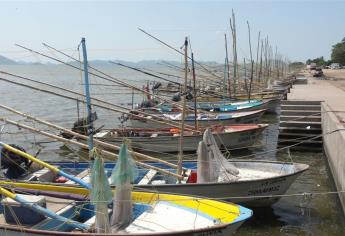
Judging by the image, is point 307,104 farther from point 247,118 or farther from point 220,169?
point 220,169

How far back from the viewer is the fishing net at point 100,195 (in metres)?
8.80

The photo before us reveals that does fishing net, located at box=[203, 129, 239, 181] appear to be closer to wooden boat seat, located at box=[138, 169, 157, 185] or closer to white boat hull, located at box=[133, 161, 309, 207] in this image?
white boat hull, located at box=[133, 161, 309, 207]

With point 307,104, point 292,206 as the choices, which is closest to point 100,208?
point 292,206

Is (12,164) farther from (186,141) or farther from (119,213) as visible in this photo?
(186,141)

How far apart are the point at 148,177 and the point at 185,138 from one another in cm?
793

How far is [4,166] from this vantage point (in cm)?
1351

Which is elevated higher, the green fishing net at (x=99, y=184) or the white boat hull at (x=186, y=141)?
the green fishing net at (x=99, y=184)

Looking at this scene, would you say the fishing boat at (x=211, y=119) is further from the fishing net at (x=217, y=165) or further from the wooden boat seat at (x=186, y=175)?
the fishing net at (x=217, y=165)

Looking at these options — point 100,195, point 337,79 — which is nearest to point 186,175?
Result: point 100,195

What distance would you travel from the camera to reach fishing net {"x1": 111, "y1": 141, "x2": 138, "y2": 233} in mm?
9227

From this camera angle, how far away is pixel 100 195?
8.87 m

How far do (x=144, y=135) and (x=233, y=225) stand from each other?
535 inches

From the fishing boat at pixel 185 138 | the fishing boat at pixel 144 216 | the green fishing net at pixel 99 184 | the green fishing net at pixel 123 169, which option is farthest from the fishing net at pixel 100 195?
Result: the fishing boat at pixel 185 138

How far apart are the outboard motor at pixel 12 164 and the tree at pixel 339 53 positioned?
116017mm
